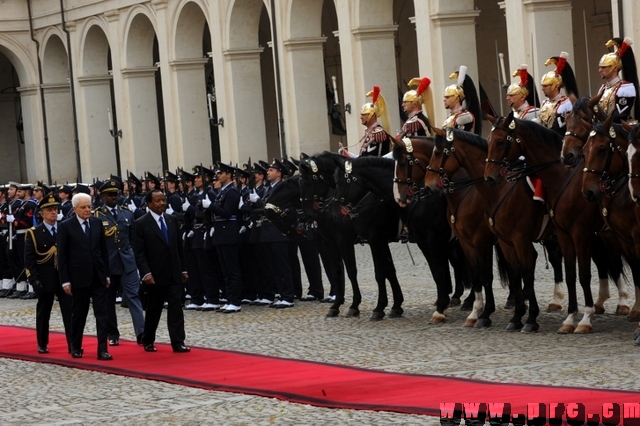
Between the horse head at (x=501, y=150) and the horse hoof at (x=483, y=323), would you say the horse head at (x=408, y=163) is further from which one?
the horse hoof at (x=483, y=323)

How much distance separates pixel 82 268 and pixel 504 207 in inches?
154

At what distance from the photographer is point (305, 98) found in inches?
1223

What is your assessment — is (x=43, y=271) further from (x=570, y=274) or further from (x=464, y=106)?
(x=570, y=274)

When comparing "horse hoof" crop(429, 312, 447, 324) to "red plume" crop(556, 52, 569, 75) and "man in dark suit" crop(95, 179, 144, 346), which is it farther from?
"man in dark suit" crop(95, 179, 144, 346)

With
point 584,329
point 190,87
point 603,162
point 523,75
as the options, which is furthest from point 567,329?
point 190,87

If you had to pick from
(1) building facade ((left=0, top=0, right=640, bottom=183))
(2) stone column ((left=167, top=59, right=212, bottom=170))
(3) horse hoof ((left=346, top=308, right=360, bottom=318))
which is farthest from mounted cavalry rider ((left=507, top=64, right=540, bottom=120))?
(2) stone column ((left=167, top=59, right=212, bottom=170))

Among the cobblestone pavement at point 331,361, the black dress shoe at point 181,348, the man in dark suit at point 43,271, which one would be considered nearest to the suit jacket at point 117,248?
the man in dark suit at point 43,271

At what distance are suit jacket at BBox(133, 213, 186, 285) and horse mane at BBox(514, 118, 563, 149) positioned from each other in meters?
3.34

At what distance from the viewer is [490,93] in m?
32.8

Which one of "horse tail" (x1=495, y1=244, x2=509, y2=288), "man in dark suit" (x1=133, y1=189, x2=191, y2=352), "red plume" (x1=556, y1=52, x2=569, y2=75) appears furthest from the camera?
"horse tail" (x1=495, y1=244, x2=509, y2=288)

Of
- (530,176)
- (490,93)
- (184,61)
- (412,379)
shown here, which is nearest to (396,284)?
(530,176)

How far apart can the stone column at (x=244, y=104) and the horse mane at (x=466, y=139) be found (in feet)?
64.2

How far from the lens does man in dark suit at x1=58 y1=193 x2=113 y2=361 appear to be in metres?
13.0

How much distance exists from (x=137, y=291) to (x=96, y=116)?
2685 centimetres
